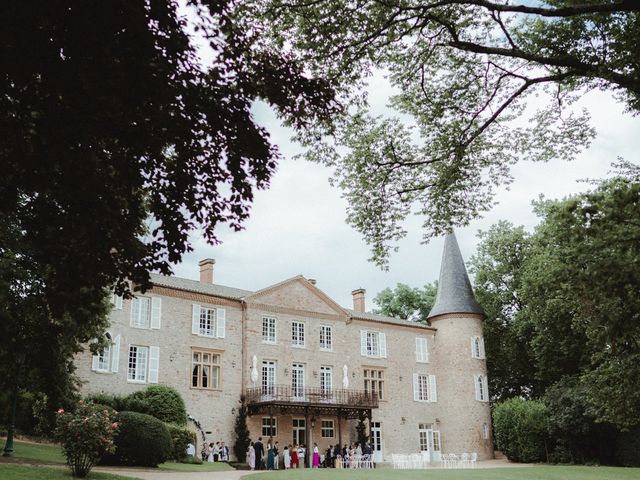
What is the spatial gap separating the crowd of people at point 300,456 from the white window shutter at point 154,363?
532 centimetres

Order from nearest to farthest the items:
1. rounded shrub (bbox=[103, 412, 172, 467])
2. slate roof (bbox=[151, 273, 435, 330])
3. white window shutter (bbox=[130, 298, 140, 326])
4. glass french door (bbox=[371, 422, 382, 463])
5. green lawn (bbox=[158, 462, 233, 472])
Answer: rounded shrub (bbox=[103, 412, 172, 467])
green lawn (bbox=[158, 462, 233, 472])
white window shutter (bbox=[130, 298, 140, 326])
slate roof (bbox=[151, 273, 435, 330])
glass french door (bbox=[371, 422, 382, 463])

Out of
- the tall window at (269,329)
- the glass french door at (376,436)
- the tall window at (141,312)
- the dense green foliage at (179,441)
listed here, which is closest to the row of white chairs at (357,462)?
the glass french door at (376,436)

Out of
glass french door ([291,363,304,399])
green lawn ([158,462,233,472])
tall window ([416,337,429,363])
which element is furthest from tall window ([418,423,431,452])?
green lawn ([158,462,233,472])

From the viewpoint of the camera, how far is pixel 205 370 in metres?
28.9

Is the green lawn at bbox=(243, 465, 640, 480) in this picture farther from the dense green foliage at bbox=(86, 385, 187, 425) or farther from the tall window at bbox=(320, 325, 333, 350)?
the tall window at bbox=(320, 325, 333, 350)

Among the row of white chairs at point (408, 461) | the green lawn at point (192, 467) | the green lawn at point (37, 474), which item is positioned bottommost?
the row of white chairs at point (408, 461)

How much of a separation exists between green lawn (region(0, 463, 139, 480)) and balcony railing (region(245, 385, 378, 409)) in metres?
13.9

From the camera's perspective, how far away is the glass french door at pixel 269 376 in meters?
30.3

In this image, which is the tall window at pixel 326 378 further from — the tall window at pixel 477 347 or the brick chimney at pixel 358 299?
the tall window at pixel 477 347

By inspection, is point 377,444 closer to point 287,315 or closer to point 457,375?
point 457,375

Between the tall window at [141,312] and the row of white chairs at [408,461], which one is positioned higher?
the tall window at [141,312]

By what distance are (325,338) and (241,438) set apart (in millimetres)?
7857

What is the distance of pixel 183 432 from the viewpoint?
24.3 m

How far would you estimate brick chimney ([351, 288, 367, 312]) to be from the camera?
127 ft
